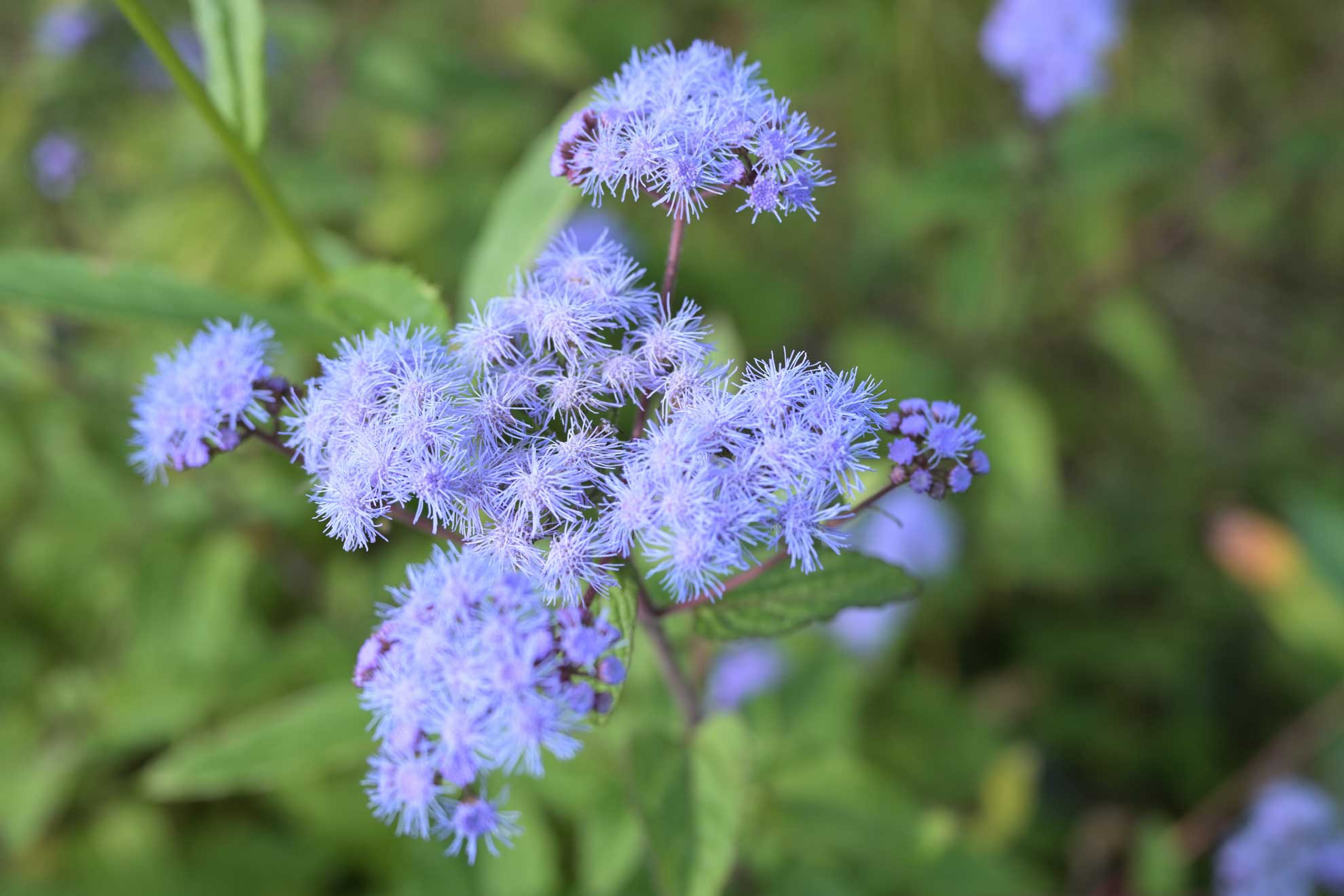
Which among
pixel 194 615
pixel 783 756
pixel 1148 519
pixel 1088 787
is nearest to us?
pixel 783 756

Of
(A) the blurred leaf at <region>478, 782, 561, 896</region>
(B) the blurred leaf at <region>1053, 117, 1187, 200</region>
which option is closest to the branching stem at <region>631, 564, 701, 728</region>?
(A) the blurred leaf at <region>478, 782, 561, 896</region>

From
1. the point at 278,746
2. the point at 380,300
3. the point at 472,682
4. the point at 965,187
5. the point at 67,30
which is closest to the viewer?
the point at 472,682

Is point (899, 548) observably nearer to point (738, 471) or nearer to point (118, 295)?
point (738, 471)

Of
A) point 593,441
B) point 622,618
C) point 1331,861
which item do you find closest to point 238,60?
point 593,441

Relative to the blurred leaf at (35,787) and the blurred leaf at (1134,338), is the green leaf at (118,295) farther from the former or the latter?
the blurred leaf at (1134,338)

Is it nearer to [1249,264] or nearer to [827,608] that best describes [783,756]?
[827,608]

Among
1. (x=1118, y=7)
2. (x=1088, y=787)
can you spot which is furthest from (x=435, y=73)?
(x=1088, y=787)

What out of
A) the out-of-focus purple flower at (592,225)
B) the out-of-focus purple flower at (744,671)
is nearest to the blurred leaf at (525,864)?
the out-of-focus purple flower at (744,671)
